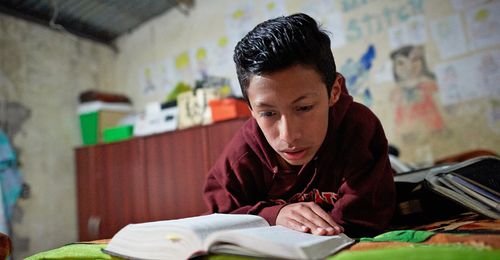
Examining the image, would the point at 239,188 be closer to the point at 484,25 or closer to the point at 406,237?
the point at 406,237

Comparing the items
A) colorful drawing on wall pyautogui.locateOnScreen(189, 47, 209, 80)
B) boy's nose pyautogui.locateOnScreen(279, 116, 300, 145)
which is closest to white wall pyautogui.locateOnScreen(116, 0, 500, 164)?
colorful drawing on wall pyautogui.locateOnScreen(189, 47, 209, 80)

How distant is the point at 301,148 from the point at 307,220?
15 cm

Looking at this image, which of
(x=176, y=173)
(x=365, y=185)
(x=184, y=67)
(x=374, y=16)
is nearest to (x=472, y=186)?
(x=365, y=185)

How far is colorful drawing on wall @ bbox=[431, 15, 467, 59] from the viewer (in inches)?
71.6

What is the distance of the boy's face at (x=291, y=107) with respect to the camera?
0.71m

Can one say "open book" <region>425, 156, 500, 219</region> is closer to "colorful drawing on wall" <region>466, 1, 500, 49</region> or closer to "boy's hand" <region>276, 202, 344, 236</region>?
"boy's hand" <region>276, 202, 344, 236</region>

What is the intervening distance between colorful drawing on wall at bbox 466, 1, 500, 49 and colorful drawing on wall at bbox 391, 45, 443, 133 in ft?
0.78

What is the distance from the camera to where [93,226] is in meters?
2.48

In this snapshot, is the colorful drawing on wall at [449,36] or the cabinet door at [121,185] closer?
the colorful drawing on wall at [449,36]

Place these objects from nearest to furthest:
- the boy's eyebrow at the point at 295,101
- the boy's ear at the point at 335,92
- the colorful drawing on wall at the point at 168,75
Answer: the boy's eyebrow at the point at 295,101, the boy's ear at the point at 335,92, the colorful drawing on wall at the point at 168,75

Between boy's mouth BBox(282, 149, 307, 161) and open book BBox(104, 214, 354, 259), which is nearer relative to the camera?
open book BBox(104, 214, 354, 259)

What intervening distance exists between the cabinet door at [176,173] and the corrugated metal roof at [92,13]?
1.05m

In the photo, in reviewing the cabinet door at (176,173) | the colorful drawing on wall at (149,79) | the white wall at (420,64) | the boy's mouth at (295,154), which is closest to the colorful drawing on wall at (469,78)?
the white wall at (420,64)

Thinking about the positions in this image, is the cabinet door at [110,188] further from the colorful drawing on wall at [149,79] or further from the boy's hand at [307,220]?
the boy's hand at [307,220]
